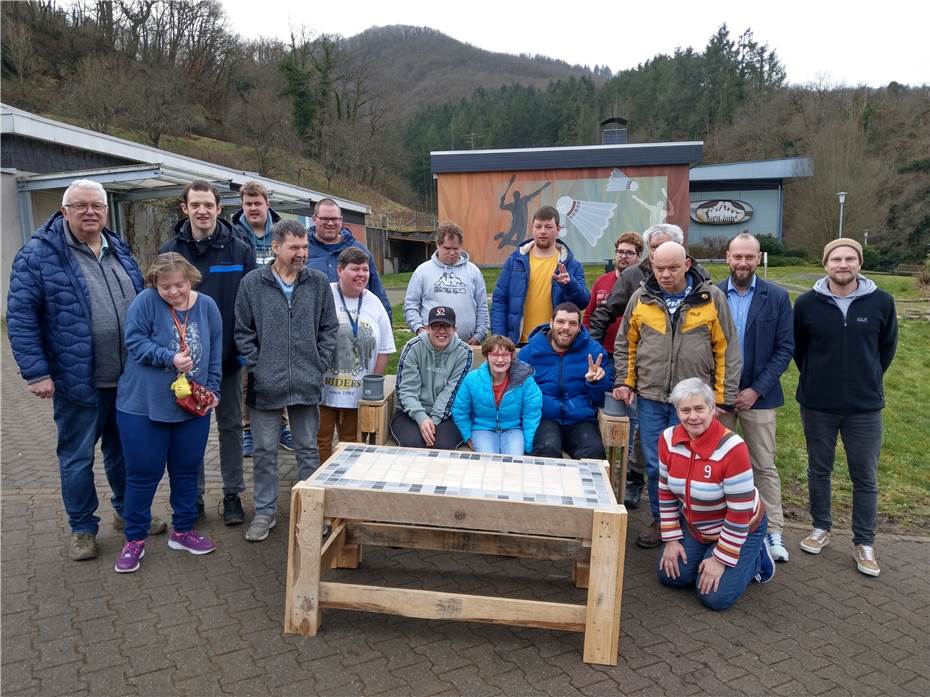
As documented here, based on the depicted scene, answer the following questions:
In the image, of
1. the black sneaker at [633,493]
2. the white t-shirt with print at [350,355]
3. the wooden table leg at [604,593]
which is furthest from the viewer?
the black sneaker at [633,493]

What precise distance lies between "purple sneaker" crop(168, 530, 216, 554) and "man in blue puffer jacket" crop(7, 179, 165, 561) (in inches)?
16.4

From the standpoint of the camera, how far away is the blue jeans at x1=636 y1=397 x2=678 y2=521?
12.7 ft

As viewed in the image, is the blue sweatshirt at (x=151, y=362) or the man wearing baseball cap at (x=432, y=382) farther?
the man wearing baseball cap at (x=432, y=382)

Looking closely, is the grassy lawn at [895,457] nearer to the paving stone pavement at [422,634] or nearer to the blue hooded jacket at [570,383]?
the paving stone pavement at [422,634]

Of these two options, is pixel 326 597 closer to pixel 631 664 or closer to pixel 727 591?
pixel 631 664

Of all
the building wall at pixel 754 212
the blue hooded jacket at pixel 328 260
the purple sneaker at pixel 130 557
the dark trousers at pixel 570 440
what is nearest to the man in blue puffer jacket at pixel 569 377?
the dark trousers at pixel 570 440

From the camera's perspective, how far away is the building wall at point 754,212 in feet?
125

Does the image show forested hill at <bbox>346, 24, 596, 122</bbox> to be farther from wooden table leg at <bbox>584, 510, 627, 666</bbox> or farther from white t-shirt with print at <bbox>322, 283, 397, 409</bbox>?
wooden table leg at <bbox>584, 510, 627, 666</bbox>

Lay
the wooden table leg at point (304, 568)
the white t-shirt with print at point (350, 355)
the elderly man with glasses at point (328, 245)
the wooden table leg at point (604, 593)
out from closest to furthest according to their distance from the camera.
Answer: the wooden table leg at point (604, 593) → the wooden table leg at point (304, 568) → the white t-shirt with print at point (350, 355) → the elderly man with glasses at point (328, 245)

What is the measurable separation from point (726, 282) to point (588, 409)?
1189 millimetres

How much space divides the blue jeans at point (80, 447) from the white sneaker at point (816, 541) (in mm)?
4173

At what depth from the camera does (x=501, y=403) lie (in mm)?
3990

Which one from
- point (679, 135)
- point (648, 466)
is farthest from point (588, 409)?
point (679, 135)

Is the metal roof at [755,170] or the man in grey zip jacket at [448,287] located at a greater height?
the metal roof at [755,170]
